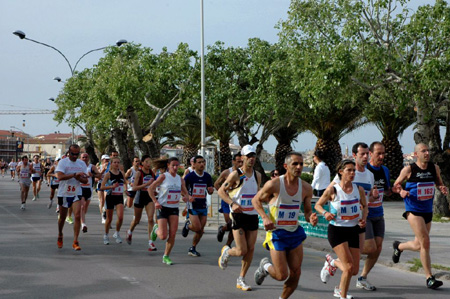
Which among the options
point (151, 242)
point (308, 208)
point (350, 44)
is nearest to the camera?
point (308, 208)

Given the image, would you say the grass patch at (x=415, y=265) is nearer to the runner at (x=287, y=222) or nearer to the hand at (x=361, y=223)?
the hand at (x=361, y=223)

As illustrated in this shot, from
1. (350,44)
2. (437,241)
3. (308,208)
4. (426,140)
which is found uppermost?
(350,44)

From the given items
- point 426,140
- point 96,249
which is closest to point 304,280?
point 96,249

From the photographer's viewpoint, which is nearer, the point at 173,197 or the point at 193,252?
the point at 173,197

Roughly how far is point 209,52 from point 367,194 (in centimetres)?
2231

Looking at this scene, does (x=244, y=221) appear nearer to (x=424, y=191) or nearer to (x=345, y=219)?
(x=345, y=219)

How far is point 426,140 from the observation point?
57.8 feet

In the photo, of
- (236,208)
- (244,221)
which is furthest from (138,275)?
(236,208)

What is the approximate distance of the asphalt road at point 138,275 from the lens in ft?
23.1

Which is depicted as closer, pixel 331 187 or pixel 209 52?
pixel 331 187

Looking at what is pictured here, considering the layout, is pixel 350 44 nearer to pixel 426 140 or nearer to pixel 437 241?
pixel 426 140

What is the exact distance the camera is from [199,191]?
1013 cm

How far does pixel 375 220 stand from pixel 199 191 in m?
3.49

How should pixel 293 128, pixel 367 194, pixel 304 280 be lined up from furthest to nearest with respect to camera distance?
pixel 293 128, pixel 304 280, pixel 367 194
